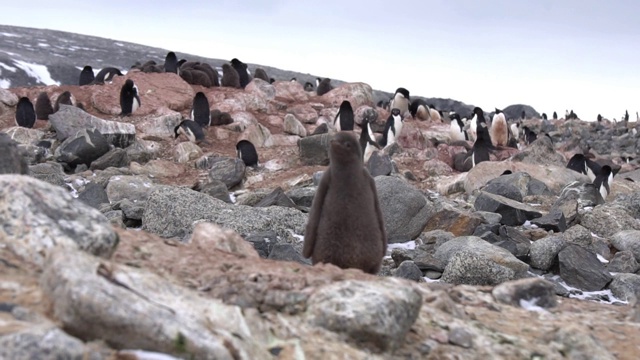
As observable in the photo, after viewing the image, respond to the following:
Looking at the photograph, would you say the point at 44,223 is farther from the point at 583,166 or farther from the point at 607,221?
the point at 583,166

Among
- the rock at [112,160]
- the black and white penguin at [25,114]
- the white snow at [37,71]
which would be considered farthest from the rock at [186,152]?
the white snow at [37,71]

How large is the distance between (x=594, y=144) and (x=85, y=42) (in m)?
54.9

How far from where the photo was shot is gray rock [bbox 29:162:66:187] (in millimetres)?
12016

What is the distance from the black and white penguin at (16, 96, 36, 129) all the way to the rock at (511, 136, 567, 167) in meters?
13.4

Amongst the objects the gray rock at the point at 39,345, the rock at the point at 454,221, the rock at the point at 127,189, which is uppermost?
the gray rock at the point at 39,345

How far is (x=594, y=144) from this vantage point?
33906mm

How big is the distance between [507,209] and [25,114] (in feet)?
45.1

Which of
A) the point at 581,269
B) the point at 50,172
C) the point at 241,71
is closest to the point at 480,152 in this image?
the point at 581,269

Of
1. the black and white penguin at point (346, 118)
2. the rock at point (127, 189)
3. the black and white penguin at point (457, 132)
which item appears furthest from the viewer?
the black and white penguin at point (457, 132)

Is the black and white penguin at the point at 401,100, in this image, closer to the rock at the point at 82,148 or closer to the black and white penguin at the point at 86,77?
the black and white penguin at the point at 86,77

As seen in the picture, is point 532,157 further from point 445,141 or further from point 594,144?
point 594,144

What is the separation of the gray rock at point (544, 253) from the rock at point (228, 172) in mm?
7323

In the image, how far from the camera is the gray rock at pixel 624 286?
7613 mm

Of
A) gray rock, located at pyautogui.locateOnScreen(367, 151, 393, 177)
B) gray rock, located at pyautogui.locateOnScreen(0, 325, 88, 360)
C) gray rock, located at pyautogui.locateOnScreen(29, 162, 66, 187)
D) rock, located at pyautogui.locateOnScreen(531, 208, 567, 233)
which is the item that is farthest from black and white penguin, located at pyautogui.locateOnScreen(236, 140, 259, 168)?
gray rock, located at pyautogui.locateOnScreen(0, 325, 88, 360)
